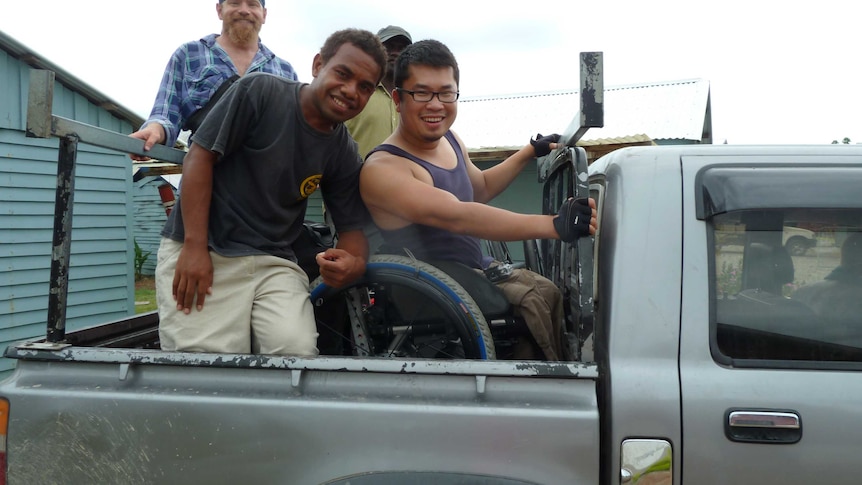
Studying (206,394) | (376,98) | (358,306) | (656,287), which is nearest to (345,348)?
(358,306)

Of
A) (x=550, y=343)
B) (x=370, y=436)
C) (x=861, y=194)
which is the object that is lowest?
(x=370, y=436)

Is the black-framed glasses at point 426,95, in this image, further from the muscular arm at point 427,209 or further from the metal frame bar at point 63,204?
the metal frame bar at point 63,204

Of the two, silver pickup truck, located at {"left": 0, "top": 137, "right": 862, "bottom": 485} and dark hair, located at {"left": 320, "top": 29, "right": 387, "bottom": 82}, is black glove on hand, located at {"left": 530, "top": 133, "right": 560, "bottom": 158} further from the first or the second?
silver pickup truck, located at {"left": 0, "top": 137, "right": 862, "bottom": 485}

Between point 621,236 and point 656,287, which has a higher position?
point 621,236

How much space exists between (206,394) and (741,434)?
1384 mm

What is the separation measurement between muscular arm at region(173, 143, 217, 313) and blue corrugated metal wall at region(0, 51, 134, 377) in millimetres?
5756

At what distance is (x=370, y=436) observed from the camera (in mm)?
1683

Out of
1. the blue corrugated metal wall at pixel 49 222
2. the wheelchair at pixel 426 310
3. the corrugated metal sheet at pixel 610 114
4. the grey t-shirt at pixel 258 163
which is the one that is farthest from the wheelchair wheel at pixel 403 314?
the corrugated metal sheet at pixel 610 114

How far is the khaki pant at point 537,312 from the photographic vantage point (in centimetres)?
220

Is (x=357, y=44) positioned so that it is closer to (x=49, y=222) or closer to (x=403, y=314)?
(x=403, y=314)

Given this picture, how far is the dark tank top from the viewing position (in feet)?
7.78

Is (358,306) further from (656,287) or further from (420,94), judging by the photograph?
(656,287)

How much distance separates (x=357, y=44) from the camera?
2.36 meters

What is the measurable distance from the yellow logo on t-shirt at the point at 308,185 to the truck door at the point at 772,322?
1.26 meters
